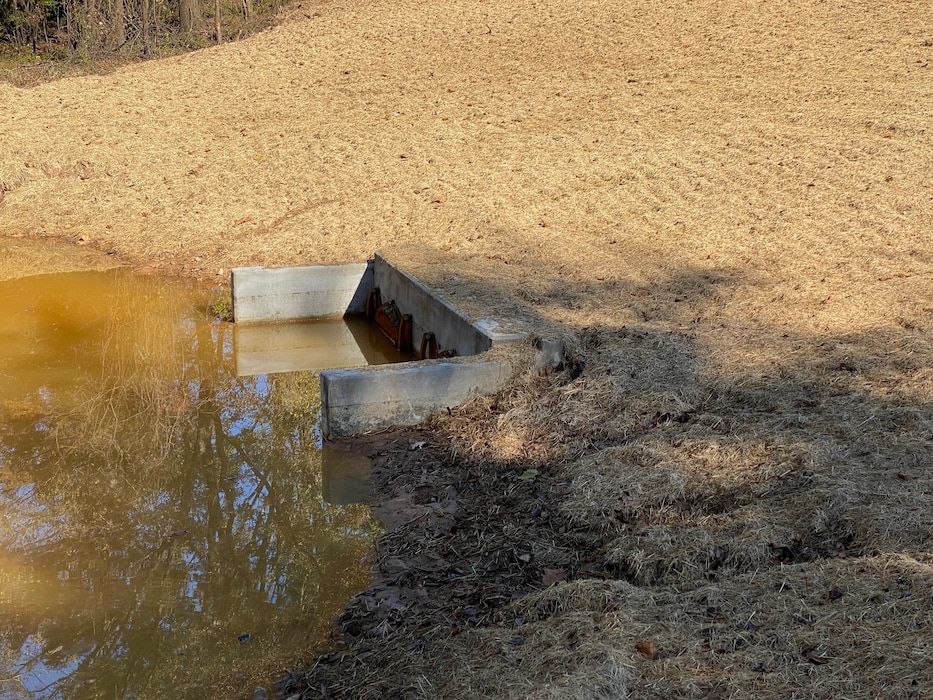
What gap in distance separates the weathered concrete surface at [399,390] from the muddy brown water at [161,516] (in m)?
0.31

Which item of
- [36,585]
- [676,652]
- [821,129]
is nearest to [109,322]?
[36,585]

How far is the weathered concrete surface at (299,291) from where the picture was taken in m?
9.78

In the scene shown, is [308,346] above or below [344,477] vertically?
above

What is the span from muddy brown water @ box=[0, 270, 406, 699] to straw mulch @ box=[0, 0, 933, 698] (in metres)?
0.41

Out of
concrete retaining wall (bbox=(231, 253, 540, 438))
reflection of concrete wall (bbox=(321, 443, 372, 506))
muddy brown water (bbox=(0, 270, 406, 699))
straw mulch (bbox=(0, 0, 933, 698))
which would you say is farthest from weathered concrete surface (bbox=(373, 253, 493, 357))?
reflection of concrete wall (bbox=(321, 443, 372, 506))

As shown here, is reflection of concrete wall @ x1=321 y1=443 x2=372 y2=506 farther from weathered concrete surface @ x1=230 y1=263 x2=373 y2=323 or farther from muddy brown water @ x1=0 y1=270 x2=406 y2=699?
weathered concrete surface @ x1=230 y1=263 x2=373 y2=323

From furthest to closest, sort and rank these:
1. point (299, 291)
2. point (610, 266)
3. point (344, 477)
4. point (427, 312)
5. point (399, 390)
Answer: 1. point (299, 291)
2. point (610, 266)
3. point (427, 312)
4. point (399, 390)
5. point (344, 477)

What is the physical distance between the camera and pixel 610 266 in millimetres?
9484

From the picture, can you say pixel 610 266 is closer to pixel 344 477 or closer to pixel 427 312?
pixel 427 312

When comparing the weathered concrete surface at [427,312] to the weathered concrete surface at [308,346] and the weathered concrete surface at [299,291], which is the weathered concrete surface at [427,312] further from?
the weathered concrete surface at [308,346]

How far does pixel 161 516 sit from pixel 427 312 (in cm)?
357

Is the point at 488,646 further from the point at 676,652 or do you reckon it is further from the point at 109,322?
the point at 109,322

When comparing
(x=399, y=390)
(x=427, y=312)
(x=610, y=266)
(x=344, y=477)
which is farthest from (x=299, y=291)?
(x=344, y=477)

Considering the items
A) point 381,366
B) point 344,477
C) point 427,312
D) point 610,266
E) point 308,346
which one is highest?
point 610,266
